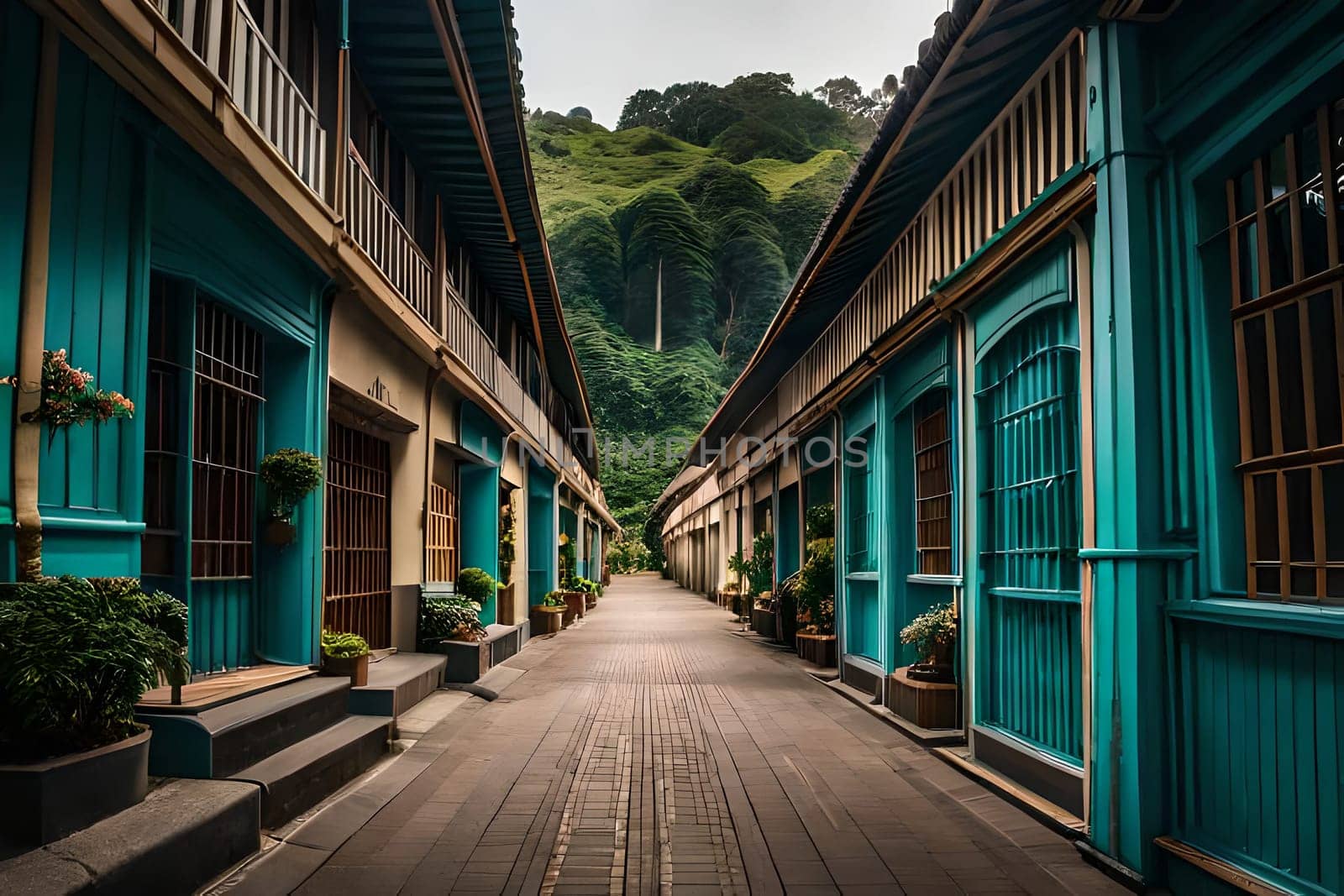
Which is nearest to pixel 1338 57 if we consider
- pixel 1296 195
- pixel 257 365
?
pixel 1296 195

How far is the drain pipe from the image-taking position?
4.10m

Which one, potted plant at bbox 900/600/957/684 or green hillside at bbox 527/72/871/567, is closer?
potted plant at bbox 900/600/957/684

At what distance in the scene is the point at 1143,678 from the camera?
15.2 ft

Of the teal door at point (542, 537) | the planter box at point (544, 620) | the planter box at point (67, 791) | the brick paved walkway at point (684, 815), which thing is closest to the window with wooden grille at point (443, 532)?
the brick paved walkway at point (684, 815)

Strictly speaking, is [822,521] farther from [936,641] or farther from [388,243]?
[388,243]

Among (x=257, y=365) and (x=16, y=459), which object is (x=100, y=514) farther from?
(x=257, y=365)

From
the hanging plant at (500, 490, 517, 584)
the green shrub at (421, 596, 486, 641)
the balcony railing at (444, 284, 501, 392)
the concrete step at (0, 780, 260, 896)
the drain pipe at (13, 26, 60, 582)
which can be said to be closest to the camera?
the concrete step at (0, 780, 260, 896)

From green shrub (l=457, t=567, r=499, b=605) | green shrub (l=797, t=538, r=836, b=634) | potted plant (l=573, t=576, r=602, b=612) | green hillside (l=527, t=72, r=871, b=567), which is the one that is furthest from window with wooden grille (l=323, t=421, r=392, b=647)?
green hillside (l=527, t=72, r=871, b=567)

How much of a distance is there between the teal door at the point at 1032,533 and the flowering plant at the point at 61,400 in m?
5.26

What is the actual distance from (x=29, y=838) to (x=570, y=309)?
201ft

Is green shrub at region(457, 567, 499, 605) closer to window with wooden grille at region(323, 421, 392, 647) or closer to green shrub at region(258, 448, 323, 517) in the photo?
window with wooden grille at region(323, 421, 392, 647)

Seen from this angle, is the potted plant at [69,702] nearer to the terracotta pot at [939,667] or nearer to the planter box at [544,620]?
the terracotta pot at [939,667]

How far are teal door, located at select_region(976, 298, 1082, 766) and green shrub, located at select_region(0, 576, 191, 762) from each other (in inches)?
198

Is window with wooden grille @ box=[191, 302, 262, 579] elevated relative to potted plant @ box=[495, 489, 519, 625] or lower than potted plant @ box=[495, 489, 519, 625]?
elevated
